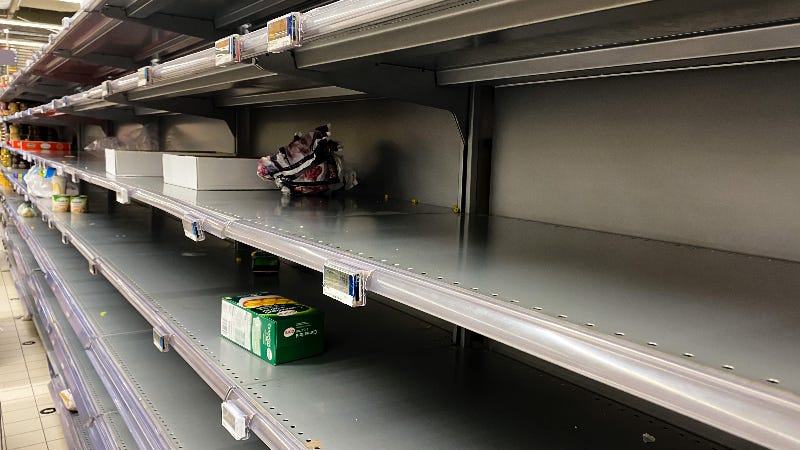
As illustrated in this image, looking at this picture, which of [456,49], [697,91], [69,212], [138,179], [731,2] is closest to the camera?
[731,2]

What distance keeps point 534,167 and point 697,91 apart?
436mm

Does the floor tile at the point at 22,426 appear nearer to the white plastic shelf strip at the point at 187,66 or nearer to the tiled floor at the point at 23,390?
the tiled floor at the point at 23,390

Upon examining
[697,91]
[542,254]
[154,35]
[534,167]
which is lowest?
[542,254]

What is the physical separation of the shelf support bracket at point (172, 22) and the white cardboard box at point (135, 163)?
635mm

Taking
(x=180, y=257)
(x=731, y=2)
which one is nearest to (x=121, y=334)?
(x=180, y=257)

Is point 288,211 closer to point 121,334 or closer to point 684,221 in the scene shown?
point 684,221

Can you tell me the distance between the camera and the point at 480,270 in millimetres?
918

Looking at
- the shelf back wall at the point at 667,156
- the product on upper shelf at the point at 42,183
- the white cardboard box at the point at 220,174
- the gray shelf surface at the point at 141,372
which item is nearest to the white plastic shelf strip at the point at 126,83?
the white cardboard box at the point at 220,174

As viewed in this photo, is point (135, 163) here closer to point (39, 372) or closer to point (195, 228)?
point (195, 228)

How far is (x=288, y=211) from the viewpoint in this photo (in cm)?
162

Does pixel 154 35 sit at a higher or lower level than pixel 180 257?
higher

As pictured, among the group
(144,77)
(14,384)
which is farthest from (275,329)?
(14,384)

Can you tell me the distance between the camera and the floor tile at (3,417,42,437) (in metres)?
2.99

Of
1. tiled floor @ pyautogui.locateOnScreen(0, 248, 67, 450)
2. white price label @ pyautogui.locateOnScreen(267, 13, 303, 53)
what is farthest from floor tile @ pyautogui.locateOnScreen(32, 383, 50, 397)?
white price label @ pyautogui.locateOnScreen(267, 13, 303, 53)
